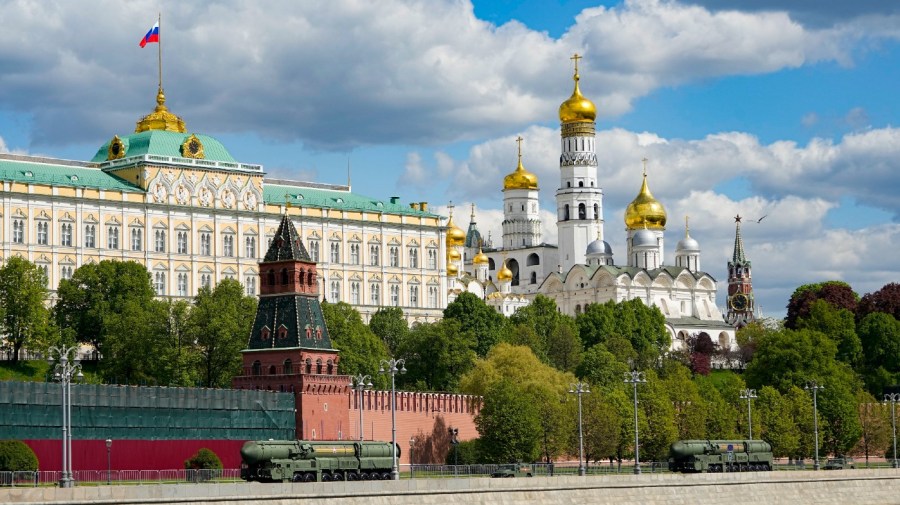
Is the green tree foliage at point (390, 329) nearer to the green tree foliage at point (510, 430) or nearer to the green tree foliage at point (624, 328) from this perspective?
the green tree foliage at point (624, 328)

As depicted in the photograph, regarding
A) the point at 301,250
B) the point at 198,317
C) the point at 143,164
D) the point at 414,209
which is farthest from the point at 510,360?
the point at 414,209

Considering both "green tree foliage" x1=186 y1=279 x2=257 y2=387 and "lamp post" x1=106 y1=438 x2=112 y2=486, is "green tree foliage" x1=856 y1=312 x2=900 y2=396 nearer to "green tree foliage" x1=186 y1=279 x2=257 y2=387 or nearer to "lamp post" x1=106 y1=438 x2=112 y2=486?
"green tree foliage" x1=186 y1=279 x2=257 y2=387

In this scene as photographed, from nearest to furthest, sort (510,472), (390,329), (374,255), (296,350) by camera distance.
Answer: (510,472) → (296,350) → (390,329) → (374,255)

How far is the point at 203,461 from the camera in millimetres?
98188

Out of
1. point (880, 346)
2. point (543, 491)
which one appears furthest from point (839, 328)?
point (543, 491)

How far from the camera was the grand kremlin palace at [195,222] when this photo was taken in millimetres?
161000

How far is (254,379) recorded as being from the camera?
11369cm

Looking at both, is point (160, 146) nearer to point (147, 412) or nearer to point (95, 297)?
point (95, 297)

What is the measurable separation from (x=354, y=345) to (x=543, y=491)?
172 feet

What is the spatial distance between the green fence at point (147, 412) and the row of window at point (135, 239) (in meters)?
55.2

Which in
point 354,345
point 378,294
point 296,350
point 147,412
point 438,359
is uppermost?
point 378,294

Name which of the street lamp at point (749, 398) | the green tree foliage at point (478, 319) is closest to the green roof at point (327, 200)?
the green tree foliage at point (478, 319)

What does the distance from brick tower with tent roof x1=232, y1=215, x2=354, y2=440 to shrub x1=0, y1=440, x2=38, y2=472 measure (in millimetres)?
24604

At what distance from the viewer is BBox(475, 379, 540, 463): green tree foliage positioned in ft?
395
